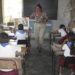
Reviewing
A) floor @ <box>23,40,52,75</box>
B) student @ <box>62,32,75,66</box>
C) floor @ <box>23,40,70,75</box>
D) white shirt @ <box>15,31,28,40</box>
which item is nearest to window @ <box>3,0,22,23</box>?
floor @ <box>23,40,70,75</box>

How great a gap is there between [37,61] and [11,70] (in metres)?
3.86

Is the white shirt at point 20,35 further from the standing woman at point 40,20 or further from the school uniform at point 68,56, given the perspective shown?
the school uniform at point 68,56

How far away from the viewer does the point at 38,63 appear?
7715mm


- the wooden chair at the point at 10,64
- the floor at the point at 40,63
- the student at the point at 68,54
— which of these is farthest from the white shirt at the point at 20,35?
the wooden chair at the point at 10,64

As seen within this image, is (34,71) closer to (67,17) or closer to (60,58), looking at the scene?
(60,58)

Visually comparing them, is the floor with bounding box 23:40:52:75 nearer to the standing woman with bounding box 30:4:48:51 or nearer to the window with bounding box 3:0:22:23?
the standing woman with bounding box 30:4:48:51

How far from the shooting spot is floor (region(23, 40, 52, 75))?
6.78 metres

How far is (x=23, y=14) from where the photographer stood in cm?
1248

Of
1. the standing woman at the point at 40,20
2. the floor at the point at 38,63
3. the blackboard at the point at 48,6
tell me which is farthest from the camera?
the blackboard at the point at 48,6

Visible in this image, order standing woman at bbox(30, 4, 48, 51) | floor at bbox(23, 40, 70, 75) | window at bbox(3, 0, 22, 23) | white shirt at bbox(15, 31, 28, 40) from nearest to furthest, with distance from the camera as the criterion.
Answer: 1. floor at bbox(23, 40, 70, 75)
2. white shirt at bbox(15, 31, 28, 40)
3. standing woman at bbox(30, 4, 48, 51)
4. window at bbox(3, 0, 22, 23)

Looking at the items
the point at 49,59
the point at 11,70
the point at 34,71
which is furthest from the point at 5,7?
the point at 11,70

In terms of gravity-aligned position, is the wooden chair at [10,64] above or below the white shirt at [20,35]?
below

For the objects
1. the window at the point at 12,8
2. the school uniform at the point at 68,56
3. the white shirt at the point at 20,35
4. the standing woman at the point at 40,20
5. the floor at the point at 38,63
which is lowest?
the floor at the point at 38,63

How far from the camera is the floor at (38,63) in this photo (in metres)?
6.78
